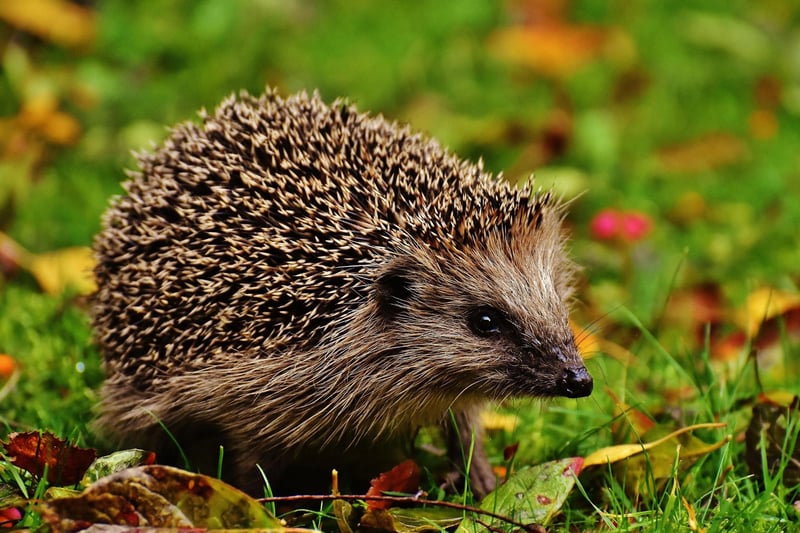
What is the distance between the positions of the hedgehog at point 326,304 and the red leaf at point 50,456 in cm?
51

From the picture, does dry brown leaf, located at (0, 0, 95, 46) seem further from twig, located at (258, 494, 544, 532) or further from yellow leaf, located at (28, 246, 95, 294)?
twig, located at (258, 494, 544, 532)

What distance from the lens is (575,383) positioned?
153 inches

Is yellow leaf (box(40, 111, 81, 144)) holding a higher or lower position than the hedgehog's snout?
higher

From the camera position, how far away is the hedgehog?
13.5ft

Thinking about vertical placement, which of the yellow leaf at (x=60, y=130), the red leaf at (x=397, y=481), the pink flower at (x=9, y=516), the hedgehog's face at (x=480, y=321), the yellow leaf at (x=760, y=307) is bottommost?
the pink flower at (x=9, y=516)

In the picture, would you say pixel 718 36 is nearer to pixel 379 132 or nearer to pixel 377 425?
pixel 379 132

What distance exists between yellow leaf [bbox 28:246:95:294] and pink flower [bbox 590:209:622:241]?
329 cm

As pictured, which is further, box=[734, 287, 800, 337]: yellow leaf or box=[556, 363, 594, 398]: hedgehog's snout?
box=[734, 287, 800, 337]: yellow leaf

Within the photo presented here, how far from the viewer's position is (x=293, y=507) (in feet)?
13.6

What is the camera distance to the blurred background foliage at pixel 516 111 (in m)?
6.38

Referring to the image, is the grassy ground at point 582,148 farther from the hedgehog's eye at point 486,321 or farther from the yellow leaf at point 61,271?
the hedgehog's eye at point 486,321

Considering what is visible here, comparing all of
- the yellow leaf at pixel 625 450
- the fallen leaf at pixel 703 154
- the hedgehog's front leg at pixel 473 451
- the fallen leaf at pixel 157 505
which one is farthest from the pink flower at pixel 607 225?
the fallen leaf at pixel 157 505

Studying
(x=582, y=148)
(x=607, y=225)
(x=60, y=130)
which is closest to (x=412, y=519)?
(x=607, y=225)

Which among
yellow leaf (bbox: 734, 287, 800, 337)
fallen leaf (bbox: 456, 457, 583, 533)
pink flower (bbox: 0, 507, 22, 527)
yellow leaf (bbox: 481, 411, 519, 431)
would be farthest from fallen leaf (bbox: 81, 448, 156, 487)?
yellow leaf (bbox: 734, 287, 800, 337)
